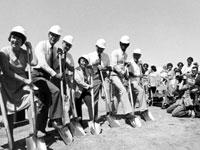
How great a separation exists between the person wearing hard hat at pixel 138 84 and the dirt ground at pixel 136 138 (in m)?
0.53

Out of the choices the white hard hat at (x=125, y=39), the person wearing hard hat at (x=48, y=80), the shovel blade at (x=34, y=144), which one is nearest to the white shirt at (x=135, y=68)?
the white hard hat at (x=125, y=39)

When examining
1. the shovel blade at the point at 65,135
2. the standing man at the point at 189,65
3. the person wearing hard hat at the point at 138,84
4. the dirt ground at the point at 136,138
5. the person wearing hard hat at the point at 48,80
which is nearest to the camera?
the dirt ground at the point at 136,138

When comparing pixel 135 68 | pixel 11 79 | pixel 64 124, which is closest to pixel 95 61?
pixel 135 68

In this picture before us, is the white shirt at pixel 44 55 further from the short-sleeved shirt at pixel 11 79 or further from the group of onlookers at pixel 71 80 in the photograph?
the short-sleeved shirt at pixel 11 79

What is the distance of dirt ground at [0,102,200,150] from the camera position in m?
4.97

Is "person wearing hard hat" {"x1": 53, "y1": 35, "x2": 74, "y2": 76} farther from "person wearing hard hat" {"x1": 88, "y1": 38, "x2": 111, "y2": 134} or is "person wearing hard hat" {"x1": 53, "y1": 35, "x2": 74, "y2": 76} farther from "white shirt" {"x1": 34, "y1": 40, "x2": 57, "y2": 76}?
"person wearing hard hat" {"x1": 88, "y1": 38, "x2": 111, "y2": 134}

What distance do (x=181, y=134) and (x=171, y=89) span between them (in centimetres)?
422

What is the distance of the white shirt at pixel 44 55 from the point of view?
17.5 feet

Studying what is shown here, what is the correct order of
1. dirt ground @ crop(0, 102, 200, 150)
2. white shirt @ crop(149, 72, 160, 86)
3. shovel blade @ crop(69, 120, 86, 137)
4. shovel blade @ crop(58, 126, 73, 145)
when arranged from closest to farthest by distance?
dirt ground @ crop(0, 102, 200, 150)
shovel blade @ crop(58, 126, 73, 145)
shovel blade @ crop(69, 120, 86, 137)
white shirt @ crop(149, 72, 160, 86)

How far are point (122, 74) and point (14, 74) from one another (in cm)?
333

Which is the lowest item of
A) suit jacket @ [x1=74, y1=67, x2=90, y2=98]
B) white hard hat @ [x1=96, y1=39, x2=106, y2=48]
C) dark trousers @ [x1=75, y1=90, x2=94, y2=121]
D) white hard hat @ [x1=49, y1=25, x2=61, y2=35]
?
dark trousers @ [x1=75, y1=90, x2=94, y2=121]

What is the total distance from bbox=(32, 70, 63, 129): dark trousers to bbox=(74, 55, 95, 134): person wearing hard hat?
104 cm

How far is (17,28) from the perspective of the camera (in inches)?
179

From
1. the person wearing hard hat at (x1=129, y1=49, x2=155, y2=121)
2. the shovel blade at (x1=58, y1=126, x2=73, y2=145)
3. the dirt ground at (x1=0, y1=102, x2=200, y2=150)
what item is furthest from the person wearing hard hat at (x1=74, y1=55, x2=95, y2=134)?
the person wearing hard hat at (x1=129, y1=49, x2=155, y2=121)
